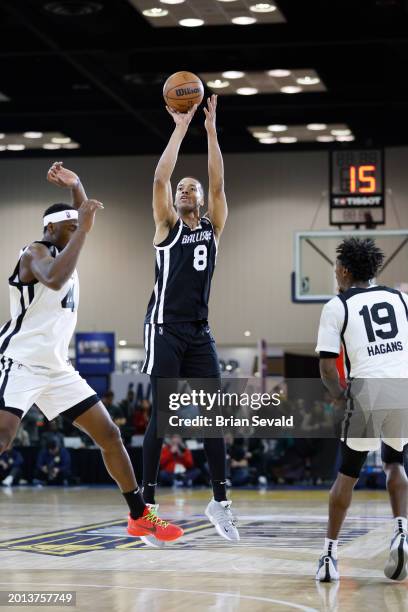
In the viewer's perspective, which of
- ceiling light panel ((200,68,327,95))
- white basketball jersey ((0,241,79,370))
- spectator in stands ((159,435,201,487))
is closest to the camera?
white basketball jersey ((0,241,79,370))

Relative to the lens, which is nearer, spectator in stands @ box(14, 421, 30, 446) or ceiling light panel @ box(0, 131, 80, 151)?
spectator in stands @ box(14, 421, 30, 446)

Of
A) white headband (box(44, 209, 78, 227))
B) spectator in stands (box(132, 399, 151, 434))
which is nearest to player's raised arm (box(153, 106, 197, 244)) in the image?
white headband (box(44, 209, 78, 227))

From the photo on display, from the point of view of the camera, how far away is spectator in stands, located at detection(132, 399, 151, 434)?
69.7 feet

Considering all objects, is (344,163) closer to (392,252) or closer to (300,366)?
(392,252)

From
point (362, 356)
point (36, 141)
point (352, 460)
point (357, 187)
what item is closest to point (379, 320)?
point (362, 356)

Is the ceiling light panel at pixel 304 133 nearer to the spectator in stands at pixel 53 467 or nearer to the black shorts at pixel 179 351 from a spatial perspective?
the spectator in stands at pixel 53 467

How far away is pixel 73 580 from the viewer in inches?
290

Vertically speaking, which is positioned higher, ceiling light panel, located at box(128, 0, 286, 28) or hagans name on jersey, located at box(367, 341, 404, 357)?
ceiling light panel, located at box(128, 0, 286, 28)

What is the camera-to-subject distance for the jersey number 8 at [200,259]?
7605 millimetres

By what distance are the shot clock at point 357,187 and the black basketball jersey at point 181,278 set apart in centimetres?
1205

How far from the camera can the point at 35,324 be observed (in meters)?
6.71

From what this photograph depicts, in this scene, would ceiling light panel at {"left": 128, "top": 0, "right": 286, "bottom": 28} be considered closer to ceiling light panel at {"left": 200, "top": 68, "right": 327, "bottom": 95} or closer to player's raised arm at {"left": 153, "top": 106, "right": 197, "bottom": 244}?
ceiling light panel at {"left": 200, "top": 68, "right": 327, "bottom": 95}

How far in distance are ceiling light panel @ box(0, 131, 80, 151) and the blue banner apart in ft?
15.7

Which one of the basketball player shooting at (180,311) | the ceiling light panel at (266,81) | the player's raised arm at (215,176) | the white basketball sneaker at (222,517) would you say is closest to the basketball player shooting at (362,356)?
the white basketball sneaker at (222,517)
